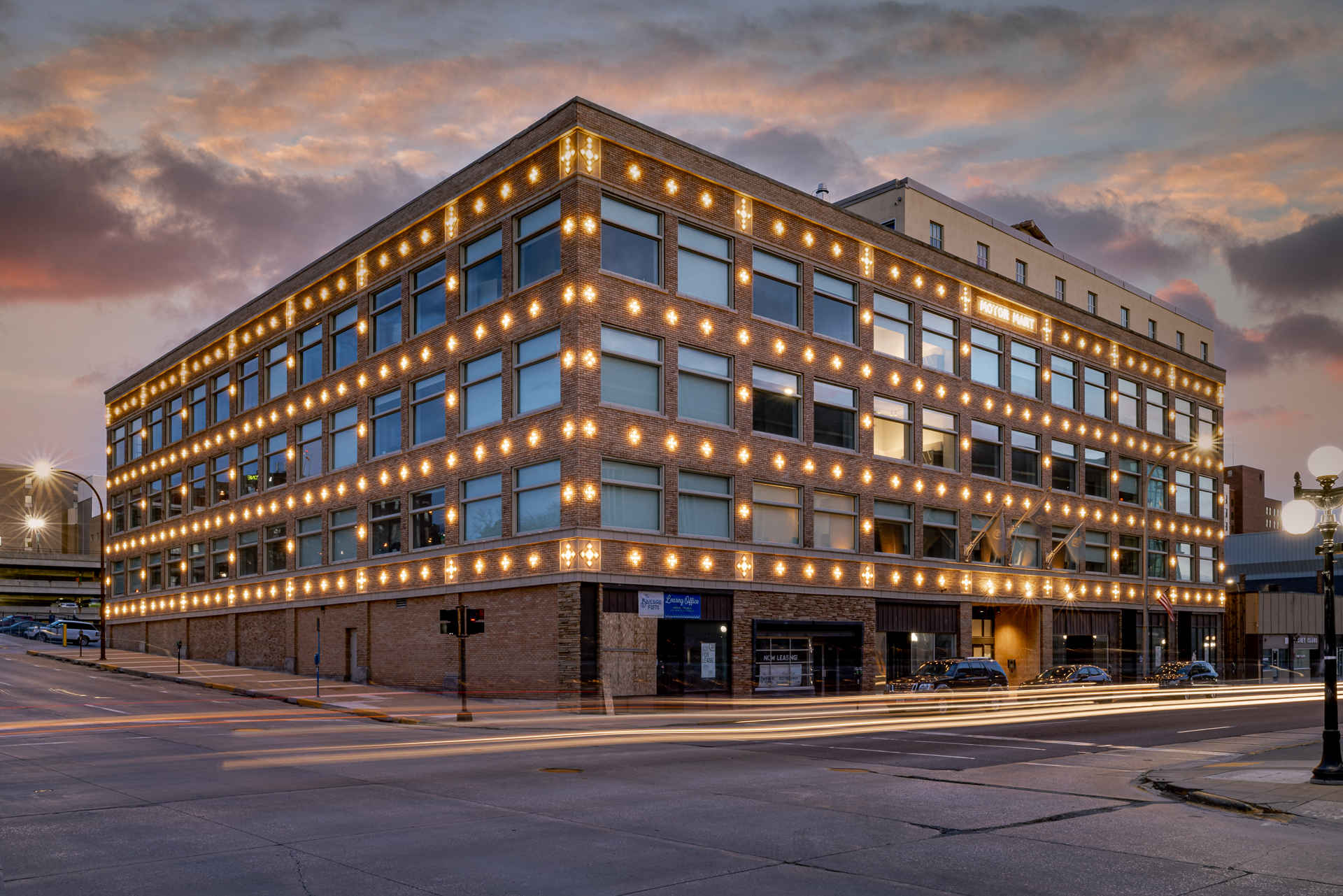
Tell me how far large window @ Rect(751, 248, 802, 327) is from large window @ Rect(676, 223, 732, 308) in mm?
1269

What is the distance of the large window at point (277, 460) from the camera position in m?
54.4

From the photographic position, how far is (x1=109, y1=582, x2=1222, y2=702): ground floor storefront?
119ft

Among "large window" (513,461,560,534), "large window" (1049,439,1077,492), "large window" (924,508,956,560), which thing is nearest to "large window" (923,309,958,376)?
"large window" (924,508,956,560)

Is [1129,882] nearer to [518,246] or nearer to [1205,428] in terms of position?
[518,246]

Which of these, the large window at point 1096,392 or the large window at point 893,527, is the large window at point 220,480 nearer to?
the large window at point 893,527

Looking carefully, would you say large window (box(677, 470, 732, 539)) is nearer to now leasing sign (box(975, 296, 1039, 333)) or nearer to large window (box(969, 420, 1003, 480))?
large window (box(969, 420, 1003, 480))

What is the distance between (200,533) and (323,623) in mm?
16766

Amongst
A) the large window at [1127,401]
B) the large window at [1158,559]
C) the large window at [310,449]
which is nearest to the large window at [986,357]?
the large window at [1127,401]

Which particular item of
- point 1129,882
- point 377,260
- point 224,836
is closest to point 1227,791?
point 1129,882

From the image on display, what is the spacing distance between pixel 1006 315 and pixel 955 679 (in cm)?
2189

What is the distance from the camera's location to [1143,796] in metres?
16.2

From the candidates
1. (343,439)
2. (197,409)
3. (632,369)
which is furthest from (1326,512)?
(197,409)

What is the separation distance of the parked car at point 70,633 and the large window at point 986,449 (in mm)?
64632

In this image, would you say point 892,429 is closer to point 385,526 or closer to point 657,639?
point 657,639
